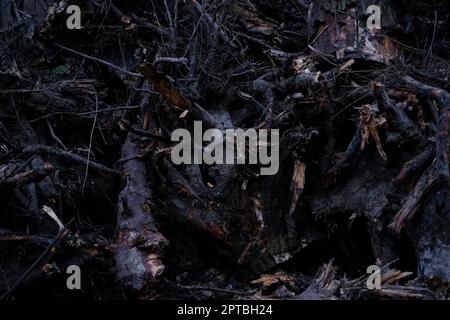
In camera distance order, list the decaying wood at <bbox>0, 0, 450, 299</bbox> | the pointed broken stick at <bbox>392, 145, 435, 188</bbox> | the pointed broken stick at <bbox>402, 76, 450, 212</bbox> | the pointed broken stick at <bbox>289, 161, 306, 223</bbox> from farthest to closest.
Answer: the pointed broken stick at <bbox>289, 161, 306, 223</bbox> < the pointed broken stick at <bbox>392, 145, 435, 188</bbox> < the decaying wood at <bbox>0, 0, 450, 299</bbox> < the pointed broken stick at <bbox>402, 76, 450, 212</bbox>

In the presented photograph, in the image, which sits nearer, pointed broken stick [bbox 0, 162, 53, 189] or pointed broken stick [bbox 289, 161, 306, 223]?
pointed broken stick [bbox 0, 162, 53, 189]

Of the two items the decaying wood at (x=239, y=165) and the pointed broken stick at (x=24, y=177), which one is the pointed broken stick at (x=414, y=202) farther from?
the pointed broken stick at (x=24, y=177)

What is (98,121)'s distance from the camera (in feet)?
11.2

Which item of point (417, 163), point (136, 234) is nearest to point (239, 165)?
point (136, 234)

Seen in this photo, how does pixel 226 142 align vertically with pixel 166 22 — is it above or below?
below

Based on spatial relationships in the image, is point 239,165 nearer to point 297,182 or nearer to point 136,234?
point 297,182

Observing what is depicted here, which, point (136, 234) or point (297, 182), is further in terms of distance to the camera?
point (297, 182)

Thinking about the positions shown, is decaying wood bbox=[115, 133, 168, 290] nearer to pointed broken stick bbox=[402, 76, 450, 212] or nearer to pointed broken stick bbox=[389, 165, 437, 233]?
pointed broken stick bbox=[389, 165, 437, 233]

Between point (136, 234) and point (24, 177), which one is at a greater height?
point (24, 177)

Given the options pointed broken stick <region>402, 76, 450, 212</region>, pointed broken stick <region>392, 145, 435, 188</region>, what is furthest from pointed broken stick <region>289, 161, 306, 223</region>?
pointed broken stick <region>402, 76, 450, 212</region>

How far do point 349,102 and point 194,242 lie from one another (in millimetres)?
1197

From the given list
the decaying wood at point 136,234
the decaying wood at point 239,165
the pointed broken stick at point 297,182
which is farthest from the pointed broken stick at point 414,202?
the decaying wood at point 136,234
